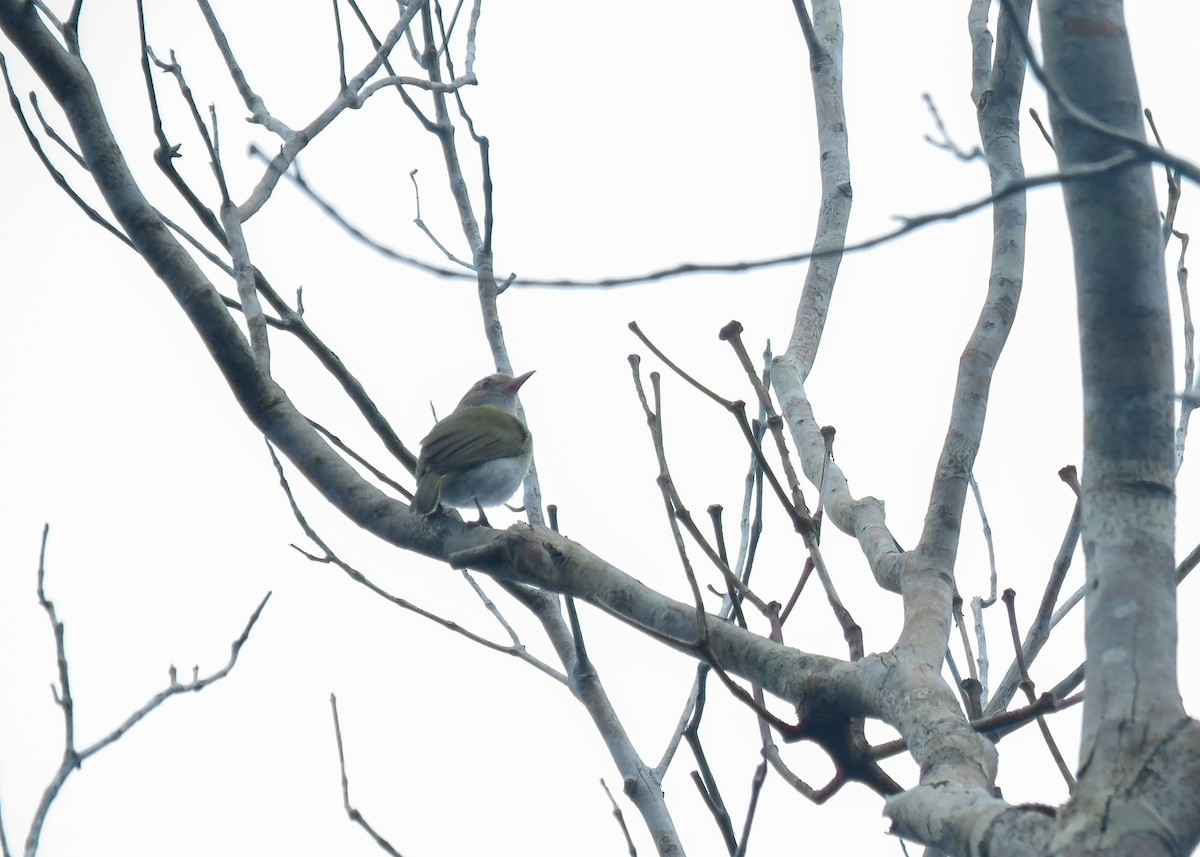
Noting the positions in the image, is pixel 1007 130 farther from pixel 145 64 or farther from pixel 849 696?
pixel 145 64

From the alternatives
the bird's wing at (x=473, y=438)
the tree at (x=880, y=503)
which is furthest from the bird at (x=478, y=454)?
the tree at (x=880, y=503)

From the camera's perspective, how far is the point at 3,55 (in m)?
3.58

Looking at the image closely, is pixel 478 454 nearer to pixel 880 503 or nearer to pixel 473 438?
pixel 473 438

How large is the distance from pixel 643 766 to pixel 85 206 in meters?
2.54

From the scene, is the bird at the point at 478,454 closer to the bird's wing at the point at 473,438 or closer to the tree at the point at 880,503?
the bird's wing at the point at 473,438

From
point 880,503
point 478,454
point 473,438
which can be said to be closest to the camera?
point 880,503

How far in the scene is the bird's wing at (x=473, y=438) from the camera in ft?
20.7

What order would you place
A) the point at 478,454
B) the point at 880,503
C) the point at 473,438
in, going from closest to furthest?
the point at 880,503, the point at 478,454, the point at 473,438

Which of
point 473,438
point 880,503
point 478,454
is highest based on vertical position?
point 473,438

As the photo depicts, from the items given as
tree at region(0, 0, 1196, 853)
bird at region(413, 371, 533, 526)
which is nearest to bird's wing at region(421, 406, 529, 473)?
bird at region(413, 371, 533, 526)

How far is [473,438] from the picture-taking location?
6613mm

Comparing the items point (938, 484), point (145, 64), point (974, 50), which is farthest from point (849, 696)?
point (145, 64)

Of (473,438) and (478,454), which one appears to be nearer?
(478,454)

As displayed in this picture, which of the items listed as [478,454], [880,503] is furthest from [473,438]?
[880,503]
